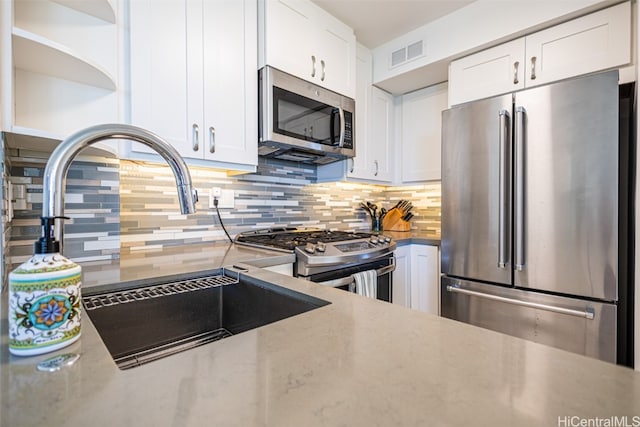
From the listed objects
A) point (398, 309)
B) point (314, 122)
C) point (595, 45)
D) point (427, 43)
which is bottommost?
point (398, 309)

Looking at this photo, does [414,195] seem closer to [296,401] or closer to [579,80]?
[579,80]

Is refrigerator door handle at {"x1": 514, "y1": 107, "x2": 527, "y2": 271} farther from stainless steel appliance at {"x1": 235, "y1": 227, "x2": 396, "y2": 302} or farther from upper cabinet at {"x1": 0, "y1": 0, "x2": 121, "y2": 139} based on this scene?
upper cabinet at {"x1": 0, "y1": 0, "x2": 121, "y2": 139}

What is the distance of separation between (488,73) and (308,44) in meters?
1.23

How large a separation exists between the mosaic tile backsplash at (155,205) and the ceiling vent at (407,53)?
1077 millimetres

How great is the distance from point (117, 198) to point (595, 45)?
104 inches

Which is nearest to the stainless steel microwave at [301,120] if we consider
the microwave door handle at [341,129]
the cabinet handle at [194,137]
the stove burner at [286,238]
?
the microwave door handle at [341,129]

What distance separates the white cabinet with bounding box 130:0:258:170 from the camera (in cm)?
142

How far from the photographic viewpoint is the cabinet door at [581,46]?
165 centimetres

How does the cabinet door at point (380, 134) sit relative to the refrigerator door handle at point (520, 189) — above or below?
above

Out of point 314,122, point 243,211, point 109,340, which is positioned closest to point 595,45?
point 314,122

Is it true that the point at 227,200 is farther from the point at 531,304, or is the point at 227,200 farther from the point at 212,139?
the point at 531,304

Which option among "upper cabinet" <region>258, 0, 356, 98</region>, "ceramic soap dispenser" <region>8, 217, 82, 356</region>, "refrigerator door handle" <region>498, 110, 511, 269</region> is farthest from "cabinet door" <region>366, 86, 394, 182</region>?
"ceramic soap dispenser" <region>8, 217, 82, 356</region>

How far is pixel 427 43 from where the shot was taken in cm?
235

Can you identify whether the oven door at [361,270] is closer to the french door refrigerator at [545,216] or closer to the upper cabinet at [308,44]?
the french door refrigerator at [545,216]
